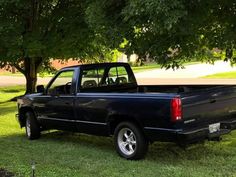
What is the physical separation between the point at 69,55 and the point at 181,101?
8.50 meters

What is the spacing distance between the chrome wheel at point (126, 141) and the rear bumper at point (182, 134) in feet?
1.48

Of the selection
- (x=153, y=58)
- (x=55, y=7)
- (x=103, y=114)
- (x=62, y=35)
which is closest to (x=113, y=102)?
(x=103, y=114)

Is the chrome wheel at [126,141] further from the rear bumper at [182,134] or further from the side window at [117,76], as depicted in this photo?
the side window at [117,76]

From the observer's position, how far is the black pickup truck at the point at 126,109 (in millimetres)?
7508

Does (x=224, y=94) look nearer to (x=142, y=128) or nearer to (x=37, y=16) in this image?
(x=142, y=128)

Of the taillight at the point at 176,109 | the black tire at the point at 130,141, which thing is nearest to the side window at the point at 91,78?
the black tire at the point at 130,141

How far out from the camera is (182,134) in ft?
24.2

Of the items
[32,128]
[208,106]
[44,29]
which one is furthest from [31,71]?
[208,106]

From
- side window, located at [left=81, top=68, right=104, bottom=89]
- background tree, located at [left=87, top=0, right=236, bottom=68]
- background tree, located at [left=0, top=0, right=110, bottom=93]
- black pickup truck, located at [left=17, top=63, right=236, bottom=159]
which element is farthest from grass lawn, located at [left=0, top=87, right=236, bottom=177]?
Result: background tree, located at [left=0, top=0, right=110, bottom=93]

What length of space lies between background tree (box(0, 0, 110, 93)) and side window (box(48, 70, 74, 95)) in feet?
9.77

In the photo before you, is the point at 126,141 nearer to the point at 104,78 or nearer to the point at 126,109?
the point at 126,109

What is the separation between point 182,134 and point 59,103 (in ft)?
10.8

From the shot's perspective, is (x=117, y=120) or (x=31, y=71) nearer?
(x=117, y=120)

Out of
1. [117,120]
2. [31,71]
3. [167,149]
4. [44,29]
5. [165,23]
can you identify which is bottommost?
[167,149]
